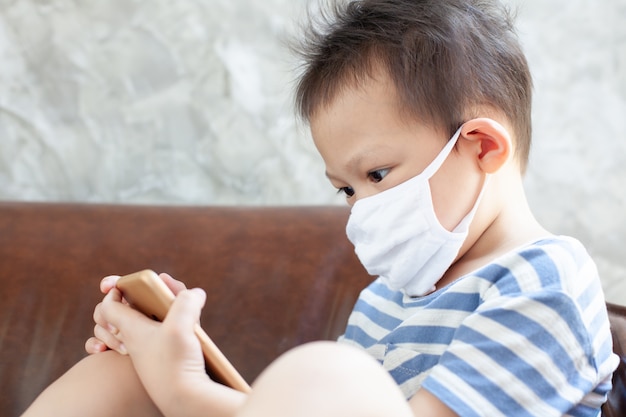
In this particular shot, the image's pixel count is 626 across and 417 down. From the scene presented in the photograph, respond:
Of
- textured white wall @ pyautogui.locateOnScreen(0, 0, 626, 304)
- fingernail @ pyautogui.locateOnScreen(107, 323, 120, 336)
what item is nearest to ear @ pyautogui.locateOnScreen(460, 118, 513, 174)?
fingernail @ pyautogui.locateOnScreen(107, 323, 120, 336)

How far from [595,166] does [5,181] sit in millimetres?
1239

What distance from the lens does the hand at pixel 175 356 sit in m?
0.81

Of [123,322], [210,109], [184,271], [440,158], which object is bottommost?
[184,271]

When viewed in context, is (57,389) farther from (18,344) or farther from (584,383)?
(584,383)

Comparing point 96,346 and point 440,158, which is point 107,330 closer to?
point 96,346

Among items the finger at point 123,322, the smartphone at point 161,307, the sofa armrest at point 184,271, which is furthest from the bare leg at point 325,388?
the sofa armrest at point 184,271

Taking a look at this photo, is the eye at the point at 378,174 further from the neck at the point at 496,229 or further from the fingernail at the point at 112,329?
the fingernail at the point at 112,329

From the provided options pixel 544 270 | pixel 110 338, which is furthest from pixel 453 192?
pixel 110 338

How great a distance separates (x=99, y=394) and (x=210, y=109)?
851 mm

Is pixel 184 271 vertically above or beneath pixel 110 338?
beneath

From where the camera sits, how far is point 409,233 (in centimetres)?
98

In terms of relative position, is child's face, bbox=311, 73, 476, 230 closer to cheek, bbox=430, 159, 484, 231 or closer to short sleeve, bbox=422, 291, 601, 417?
cheek, bbox=430, 159, 484, 231

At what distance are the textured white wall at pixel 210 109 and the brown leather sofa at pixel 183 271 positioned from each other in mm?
260

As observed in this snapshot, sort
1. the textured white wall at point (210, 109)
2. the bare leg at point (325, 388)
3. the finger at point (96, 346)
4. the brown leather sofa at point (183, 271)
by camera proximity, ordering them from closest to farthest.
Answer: the bare leg at point (325, 388), the finger at point (96, 346), the brown leather sofa at point (183, 271), the textured white wall at point (210, 109)
